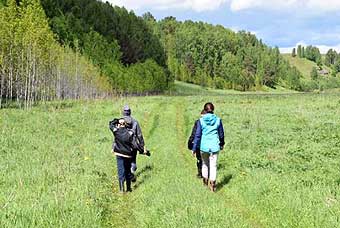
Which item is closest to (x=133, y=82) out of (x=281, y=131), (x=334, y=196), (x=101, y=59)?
(x=101, y=59)

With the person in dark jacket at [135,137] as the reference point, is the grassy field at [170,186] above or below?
below

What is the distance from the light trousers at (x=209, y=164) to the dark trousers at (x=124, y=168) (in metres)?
2.18

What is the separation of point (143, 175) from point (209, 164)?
2.68 metres

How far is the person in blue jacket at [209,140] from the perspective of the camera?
13055 mm

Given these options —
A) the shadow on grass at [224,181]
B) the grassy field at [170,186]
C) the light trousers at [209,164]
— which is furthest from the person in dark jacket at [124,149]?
the shadow on grass at [224,181]

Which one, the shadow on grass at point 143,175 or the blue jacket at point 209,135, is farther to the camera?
the shadow on grass at point 143,175

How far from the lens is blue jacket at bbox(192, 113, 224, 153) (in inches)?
515

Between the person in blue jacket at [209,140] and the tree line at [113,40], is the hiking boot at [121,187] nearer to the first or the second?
the person in blue jacket at [209,140]

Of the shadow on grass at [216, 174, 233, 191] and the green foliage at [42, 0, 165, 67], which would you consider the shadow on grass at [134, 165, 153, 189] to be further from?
the green foliage at [42, 0, 165, 67]

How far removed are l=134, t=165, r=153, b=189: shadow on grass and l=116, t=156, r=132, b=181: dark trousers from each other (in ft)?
1.65

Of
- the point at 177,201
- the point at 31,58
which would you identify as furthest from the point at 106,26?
the point at 177,201

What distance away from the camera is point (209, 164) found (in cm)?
1329

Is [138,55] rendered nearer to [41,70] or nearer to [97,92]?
[97,92]

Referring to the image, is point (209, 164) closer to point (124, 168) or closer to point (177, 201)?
point (124, 168)
